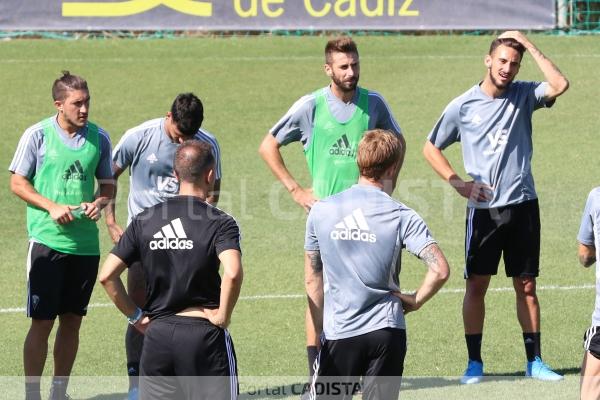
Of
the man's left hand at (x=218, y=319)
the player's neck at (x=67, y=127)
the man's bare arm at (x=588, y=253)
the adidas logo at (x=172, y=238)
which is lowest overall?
the man's left hand at (x=218, y=319)

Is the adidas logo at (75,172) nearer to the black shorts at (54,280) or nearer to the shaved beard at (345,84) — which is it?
the black shorts at (54,280)

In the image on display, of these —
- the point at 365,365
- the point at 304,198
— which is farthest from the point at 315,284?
the point at 365,365

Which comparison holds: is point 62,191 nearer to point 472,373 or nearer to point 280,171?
point 280,171

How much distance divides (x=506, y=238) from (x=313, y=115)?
73.7 inches

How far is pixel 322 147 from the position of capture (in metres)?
8.62

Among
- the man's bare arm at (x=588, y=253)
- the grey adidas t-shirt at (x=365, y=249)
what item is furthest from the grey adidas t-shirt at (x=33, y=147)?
the man's bare arm at (x=588, y=253)

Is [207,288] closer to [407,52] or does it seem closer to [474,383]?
[474,383]

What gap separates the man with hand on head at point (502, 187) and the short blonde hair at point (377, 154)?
262 centimetres

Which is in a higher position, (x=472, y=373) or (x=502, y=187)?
(x=502, y=187)

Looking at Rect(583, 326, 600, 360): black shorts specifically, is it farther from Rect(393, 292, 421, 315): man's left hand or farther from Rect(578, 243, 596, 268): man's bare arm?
Rect(393, 292, 421, 315): man's left hand

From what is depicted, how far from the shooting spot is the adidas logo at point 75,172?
27.7 feet

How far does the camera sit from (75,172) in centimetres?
848

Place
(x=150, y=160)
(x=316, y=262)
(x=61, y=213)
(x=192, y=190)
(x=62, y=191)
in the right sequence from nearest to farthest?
1. (x=192, y=190)
2. (x=316, y=262)
3. (x=61, y=213)
4. (x=62, y=191)
5. (x=150, y=160)

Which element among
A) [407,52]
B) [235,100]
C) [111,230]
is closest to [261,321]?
[111,230]
